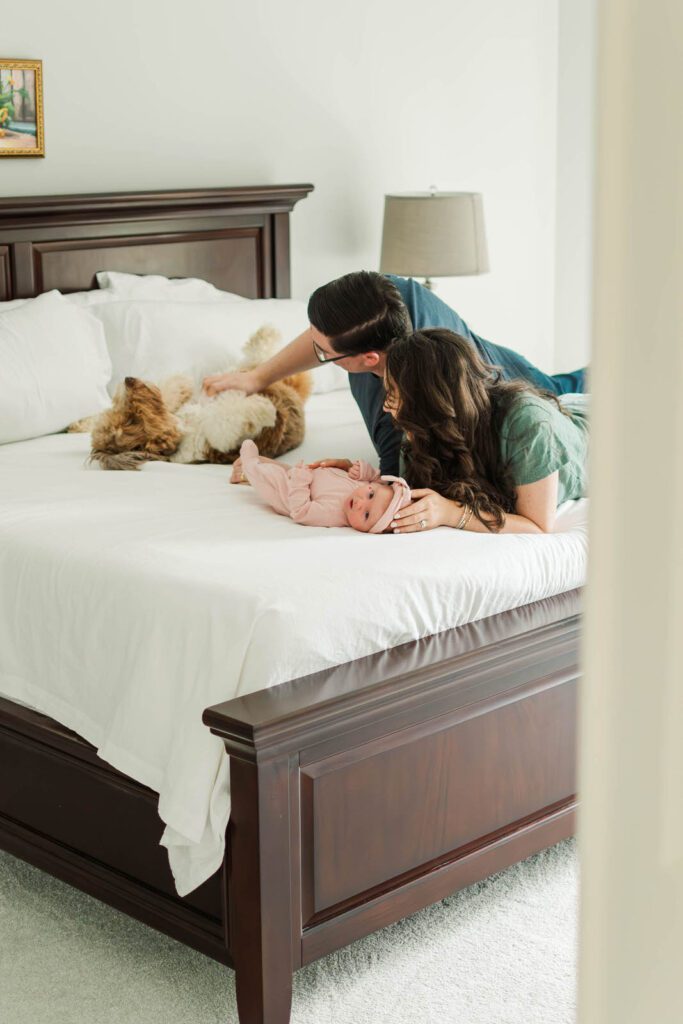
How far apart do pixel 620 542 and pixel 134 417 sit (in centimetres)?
252

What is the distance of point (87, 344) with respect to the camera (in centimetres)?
300

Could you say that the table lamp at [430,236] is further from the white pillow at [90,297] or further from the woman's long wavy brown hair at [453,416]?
the woman's long wavy brown hair at [453,416]

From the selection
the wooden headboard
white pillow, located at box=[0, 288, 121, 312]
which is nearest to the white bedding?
white pillow, located at box=[0, 288, 121, 312]

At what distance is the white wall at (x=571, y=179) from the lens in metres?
4.77

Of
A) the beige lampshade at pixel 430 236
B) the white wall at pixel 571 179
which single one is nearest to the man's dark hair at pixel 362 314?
the beige lampshade at pixel 430 236

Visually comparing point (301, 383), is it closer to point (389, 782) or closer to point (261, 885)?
point (389, 782)

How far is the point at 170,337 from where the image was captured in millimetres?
3145

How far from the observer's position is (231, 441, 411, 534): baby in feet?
6.62

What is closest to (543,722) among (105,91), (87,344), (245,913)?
(245,913)

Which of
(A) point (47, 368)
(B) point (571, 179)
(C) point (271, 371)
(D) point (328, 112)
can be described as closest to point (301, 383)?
(C) point (271, 371)

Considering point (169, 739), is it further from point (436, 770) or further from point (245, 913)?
point (436, 770)

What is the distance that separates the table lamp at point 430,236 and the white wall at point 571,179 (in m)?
0.86

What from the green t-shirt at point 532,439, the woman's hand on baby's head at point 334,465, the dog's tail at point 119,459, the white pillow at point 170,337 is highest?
the white pillow at point 170,337

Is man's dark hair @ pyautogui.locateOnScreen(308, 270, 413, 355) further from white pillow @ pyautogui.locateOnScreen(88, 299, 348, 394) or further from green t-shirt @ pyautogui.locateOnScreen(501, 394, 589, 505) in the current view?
white pillow @ pyautogui.locateOnScreen(88, 299, 348, 394)
